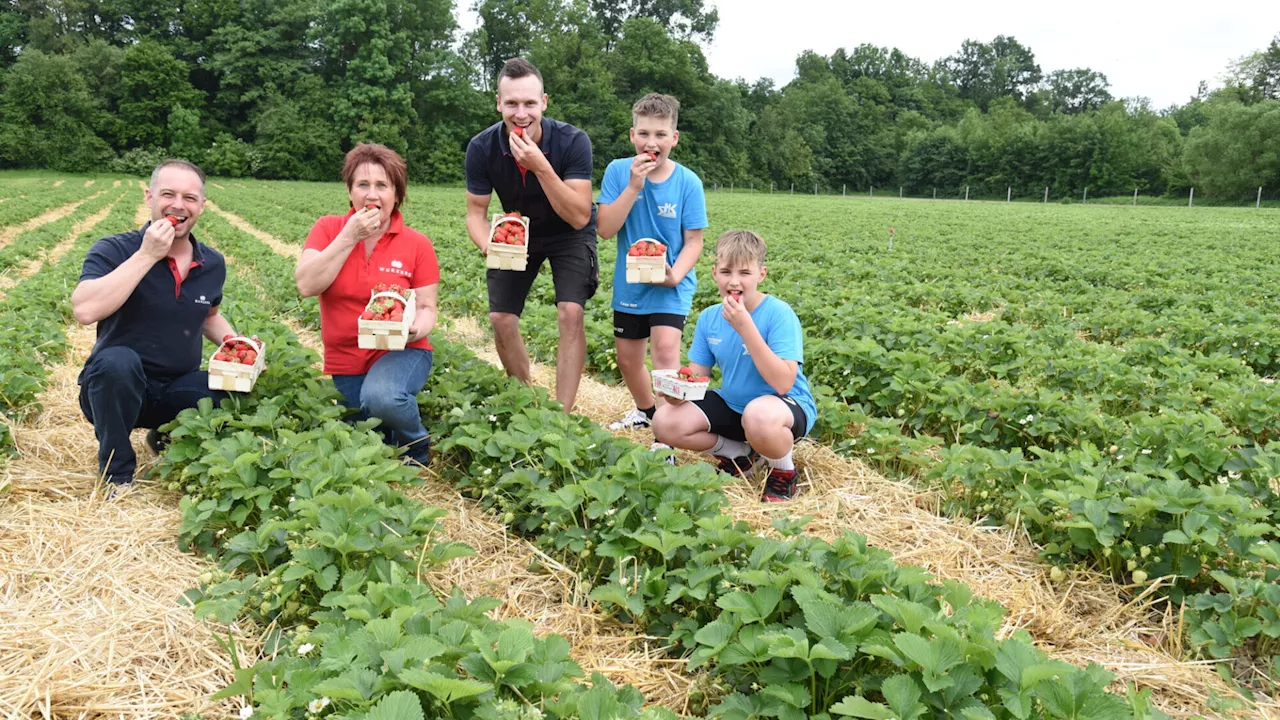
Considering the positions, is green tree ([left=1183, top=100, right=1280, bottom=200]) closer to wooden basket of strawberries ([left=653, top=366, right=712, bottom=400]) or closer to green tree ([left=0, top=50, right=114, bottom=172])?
wooden basket of strawberries ([left=653, top=366, right=712, bottom=400])

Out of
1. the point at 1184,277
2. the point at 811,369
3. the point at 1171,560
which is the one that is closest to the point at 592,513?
the point at 1171,560

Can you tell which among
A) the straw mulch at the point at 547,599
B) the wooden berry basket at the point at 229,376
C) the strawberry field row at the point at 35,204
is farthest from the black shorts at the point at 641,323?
the strawberry field row at the point at 35,204

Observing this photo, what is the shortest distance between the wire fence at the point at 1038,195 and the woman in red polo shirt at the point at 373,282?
167 feet

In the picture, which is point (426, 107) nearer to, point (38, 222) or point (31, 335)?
point (38, 222)

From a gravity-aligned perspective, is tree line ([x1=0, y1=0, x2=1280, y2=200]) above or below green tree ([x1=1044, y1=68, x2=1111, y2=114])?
below

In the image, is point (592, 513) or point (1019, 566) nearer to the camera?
point (592, 513)

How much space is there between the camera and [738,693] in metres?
2.10

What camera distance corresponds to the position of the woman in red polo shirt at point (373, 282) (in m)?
3.79

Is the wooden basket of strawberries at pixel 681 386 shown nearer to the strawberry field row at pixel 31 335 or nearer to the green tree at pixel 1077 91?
the strawberry field row at pixel 31 335

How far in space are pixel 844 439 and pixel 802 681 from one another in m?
2.68

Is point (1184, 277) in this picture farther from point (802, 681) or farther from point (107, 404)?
point (107, 404)

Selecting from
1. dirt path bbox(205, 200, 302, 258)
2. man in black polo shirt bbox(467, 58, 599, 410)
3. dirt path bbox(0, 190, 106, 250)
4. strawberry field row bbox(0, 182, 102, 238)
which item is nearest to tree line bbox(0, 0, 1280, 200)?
strawberry field row bbox(0, 182, 102, 238)

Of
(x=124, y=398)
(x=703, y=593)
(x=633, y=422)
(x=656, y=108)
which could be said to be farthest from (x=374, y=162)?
(x=703, y=593)

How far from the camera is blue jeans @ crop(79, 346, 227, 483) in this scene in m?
3.41
